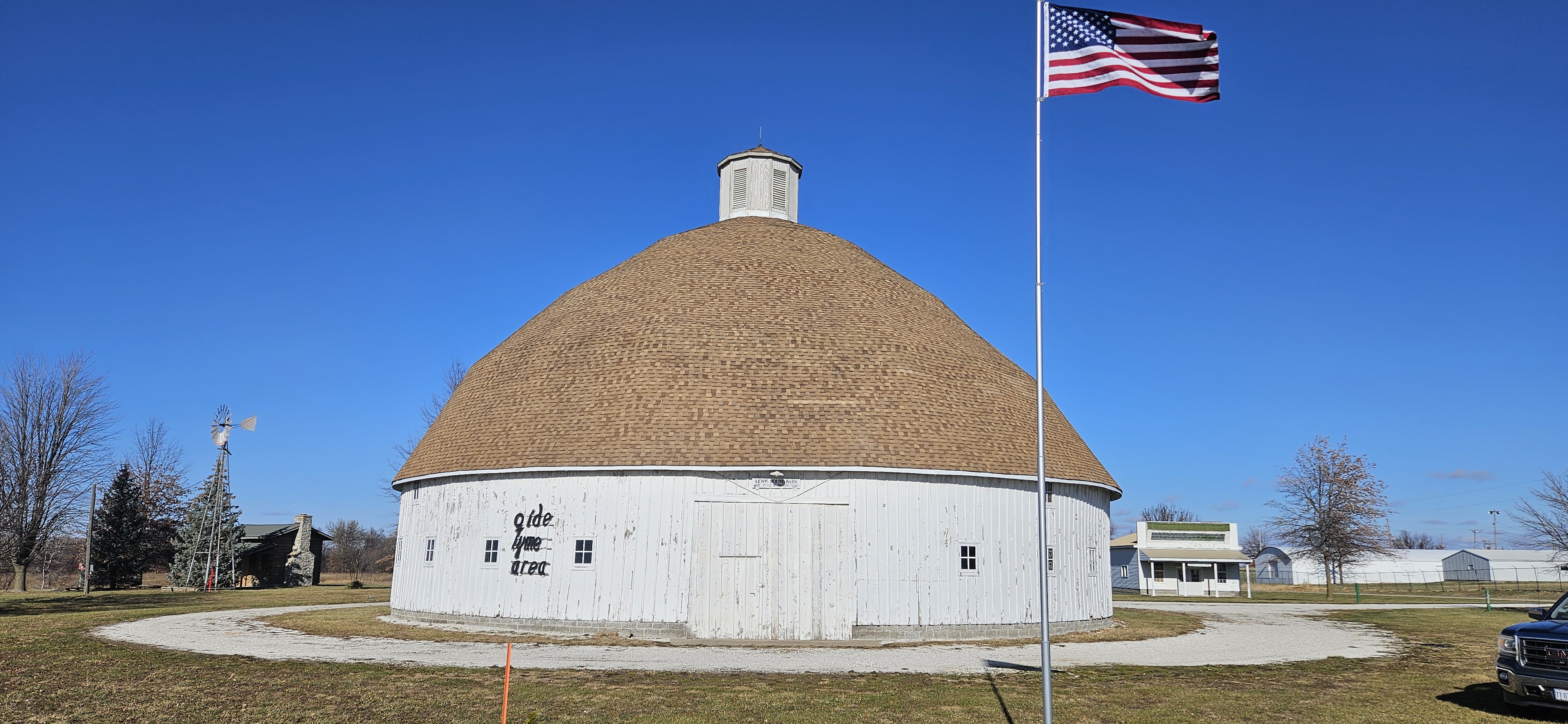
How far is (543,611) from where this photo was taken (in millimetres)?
21234

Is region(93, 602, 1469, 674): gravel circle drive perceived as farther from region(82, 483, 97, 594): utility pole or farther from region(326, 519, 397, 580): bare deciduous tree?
region(326, 519, 397, 580): bare deciduous tree

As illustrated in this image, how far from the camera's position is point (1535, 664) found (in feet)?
37.8

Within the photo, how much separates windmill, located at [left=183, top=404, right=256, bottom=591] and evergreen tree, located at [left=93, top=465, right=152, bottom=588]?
3.14 m

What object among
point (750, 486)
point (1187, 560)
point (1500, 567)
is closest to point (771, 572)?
point (750, 486)

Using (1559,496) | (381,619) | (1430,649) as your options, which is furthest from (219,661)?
(1559,496)

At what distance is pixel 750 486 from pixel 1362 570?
3446 inches

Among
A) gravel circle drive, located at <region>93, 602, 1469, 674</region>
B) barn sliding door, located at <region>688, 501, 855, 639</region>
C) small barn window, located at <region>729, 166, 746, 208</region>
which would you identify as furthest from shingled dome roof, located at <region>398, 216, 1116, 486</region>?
small barn window, located at <region>729, 166, 746, 208</region>

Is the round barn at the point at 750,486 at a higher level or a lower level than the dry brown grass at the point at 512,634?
higher

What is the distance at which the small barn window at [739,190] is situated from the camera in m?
32.2

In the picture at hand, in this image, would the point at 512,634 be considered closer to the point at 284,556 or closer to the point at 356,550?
the point at 284,556

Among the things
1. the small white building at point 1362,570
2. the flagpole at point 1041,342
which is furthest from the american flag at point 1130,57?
the small white building at point 1362,570

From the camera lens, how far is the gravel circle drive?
16172 millimetres

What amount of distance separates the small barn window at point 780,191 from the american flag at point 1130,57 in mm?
20109

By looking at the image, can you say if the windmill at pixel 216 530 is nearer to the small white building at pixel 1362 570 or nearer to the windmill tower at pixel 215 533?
the windmill tower at pixel 215 533
